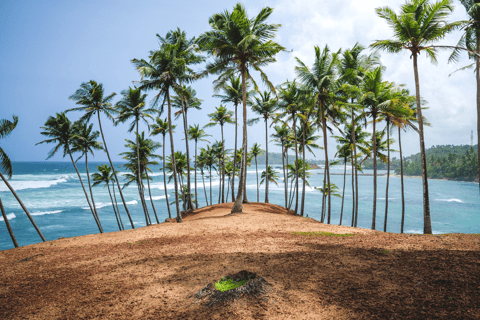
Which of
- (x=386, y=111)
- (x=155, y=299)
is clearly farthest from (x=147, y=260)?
(x=386, y=111)

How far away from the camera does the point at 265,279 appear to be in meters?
3.99

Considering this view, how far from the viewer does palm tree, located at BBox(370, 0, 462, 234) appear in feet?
32.6

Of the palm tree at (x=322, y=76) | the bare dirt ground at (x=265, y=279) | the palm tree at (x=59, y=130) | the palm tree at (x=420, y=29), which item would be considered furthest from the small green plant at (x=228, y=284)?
the palm tree at (x=59, y=130)

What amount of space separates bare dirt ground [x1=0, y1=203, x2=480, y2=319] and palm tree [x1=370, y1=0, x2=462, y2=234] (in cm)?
601

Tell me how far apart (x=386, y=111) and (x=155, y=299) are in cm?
1576

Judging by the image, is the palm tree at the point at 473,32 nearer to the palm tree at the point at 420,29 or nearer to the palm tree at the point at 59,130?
the palm tree at the point at 420,29

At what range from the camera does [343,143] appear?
74.6 ft

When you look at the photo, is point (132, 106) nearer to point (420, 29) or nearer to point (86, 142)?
point (86, 142)

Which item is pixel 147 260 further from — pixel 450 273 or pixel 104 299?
pixel 450 273

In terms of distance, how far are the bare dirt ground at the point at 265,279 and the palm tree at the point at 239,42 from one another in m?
8.73

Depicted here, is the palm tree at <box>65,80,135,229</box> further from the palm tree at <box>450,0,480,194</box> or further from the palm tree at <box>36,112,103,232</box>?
the palm tree at <box>450,0,480,194</box>

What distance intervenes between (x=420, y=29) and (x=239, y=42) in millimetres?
9223

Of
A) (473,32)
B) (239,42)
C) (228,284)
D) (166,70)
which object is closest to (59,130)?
(166,70)

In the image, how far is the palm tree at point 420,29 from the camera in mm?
9945
